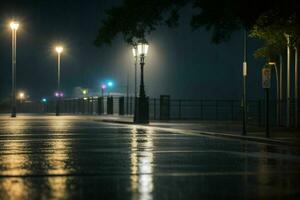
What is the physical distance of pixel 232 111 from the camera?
59.0 metres

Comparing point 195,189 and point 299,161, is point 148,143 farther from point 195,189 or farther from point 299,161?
point 195,189

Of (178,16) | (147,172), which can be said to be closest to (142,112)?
(178,16)

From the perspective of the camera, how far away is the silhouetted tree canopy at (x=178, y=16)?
2766cm

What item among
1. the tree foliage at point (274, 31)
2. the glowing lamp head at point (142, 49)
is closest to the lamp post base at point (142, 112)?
the glowing lamp head at point (142, 49)

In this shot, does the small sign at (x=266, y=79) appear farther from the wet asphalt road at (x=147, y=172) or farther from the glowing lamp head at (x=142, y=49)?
the glowing lamp head at (x=142, y=49)

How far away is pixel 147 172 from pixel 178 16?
66.8 feet

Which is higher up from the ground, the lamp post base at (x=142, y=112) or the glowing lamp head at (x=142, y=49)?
the glowing lamp head at (x=142, y=49)

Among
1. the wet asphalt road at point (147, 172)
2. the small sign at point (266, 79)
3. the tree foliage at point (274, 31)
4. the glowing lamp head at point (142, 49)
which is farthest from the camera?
the glowing lamp head at point (142, 49)

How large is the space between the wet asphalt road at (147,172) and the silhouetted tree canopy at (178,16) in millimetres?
7823

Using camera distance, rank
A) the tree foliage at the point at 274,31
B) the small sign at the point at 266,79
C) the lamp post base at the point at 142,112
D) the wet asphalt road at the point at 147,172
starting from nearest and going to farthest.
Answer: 1. the wet asphalt road at the point at 147,172
2. the small sign at the point at 266,79
3. the tree foliage at the point at 274,31
4. the lamp post base at the point at 142,112

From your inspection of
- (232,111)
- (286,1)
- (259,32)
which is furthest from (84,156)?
(232,111)

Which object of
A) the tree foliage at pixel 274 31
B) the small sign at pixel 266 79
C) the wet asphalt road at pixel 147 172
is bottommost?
the wet asphalt road at pixel 147 172

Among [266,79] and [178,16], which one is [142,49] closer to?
[178,16]

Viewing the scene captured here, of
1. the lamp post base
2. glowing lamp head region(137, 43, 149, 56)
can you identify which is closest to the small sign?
glowing lamp head region(137, 43, 149, 56)
